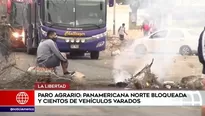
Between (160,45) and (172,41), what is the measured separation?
122 millimetres

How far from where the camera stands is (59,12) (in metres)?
3.02

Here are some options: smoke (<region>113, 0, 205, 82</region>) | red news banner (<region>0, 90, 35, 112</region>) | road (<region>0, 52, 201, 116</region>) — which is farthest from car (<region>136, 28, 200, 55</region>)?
red news banner (<region>0, 90, 35, 112</region>)

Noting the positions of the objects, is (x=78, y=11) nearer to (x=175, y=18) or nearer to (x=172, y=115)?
(x=175, y=18)

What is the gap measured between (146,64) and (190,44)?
474 millimetres

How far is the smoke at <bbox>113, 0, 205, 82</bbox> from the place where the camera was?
10.2ft

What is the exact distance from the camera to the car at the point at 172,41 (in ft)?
10.1

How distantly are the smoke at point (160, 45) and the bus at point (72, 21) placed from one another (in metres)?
0.28

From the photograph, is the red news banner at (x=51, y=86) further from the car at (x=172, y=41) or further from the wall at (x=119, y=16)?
the car at (x=172, y=41)

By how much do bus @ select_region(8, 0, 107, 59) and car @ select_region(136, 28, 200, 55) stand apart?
436 mm

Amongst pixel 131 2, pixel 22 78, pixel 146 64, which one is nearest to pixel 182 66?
pixel 146 64

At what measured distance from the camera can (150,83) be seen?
3.27m

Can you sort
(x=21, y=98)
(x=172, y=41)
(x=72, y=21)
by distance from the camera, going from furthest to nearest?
(x=21, y=98)
(x=172, y=41)
(x=72, y=21)

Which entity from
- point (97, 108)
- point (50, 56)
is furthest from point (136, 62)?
point (50, 56)

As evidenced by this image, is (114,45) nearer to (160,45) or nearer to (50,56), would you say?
(160,45)
